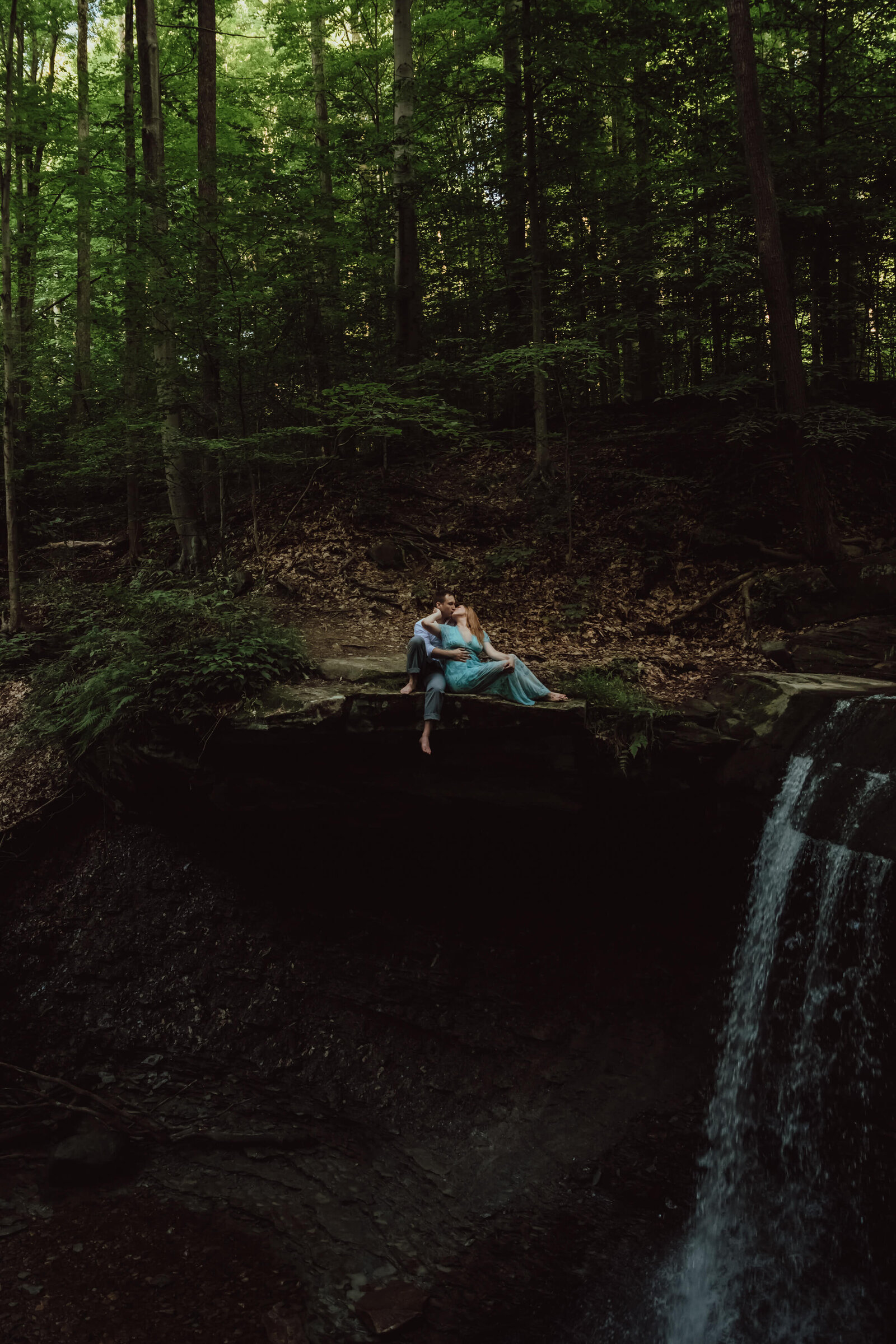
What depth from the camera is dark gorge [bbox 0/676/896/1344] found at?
5348 millimetres

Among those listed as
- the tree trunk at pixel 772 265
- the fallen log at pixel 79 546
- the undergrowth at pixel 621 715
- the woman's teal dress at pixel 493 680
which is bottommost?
the undergrowth at pixel 621 715

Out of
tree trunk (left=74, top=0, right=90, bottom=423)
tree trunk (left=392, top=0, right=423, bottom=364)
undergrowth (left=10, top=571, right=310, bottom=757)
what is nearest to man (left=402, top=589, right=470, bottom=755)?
undergrowth (left=10, top=571, right=310, bottom=757)

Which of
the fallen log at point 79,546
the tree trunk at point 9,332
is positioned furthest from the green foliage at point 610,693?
the fallen log at point 79,546

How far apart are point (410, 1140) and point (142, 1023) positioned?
3113mm

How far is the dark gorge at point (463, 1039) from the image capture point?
5348 mm

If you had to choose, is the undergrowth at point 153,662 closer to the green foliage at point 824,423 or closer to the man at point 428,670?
the man at point 428,670

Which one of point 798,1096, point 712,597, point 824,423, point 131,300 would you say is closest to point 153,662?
point 131,300

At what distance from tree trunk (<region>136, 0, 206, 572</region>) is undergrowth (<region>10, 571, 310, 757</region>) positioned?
137 centimetres

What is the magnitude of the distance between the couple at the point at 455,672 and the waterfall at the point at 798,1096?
2431 millimetres

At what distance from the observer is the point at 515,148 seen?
10.1 metres

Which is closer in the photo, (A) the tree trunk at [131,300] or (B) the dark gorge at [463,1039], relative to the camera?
(B) the dark gorge at [463,1039]

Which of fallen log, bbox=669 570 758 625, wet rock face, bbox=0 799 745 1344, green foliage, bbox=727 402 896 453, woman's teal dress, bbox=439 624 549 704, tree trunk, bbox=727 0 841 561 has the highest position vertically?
tree trunk, bbox=727 0 841 561

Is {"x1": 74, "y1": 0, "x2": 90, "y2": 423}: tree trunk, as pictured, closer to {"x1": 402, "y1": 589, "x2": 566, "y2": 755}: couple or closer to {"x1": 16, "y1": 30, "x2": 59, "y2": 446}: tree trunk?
{"x1": 16, "y1": 30, "x2": 59, "y2": 446}: tree trunk

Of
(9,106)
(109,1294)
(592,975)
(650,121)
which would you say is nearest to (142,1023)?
(109,1294)
